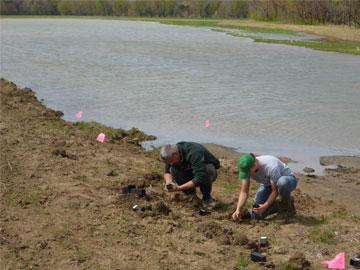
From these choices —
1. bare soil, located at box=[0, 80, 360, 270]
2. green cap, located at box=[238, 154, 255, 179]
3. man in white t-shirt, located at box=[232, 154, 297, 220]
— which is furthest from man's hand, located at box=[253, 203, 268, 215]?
green cap, located at box=[238, 154, 255, 179]

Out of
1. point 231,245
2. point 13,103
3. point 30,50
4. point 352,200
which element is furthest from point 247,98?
point 30,50

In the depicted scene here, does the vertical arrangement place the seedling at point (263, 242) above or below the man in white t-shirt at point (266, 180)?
below

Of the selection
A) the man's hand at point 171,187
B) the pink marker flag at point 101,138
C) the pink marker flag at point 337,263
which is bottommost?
the pink marker flag at point 337,263

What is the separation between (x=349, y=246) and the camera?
592 cm

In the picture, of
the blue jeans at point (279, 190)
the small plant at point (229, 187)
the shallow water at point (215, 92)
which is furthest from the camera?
the shallow water at point (215, 92)

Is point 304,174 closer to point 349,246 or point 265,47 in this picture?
point 349,246

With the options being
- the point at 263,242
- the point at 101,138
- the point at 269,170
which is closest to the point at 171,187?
Result: the point at 269,170

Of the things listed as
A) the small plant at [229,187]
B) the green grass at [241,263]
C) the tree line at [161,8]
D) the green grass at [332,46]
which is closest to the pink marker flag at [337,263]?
the green grass at [241,263]

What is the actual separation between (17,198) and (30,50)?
90.1 ft

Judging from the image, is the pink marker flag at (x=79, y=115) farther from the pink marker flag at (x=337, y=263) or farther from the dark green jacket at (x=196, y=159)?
the pink marker flag at (x=337, y=263)

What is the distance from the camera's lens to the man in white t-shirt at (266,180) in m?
6.33

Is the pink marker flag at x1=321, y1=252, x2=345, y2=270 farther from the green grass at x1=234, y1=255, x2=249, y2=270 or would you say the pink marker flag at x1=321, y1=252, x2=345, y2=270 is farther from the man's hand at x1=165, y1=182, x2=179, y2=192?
the man's hand at x1=165, y1=182, x2=179, y2=192

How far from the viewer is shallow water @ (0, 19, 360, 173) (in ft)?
39.5

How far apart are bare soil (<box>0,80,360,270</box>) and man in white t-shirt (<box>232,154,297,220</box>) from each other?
0.64 feet
